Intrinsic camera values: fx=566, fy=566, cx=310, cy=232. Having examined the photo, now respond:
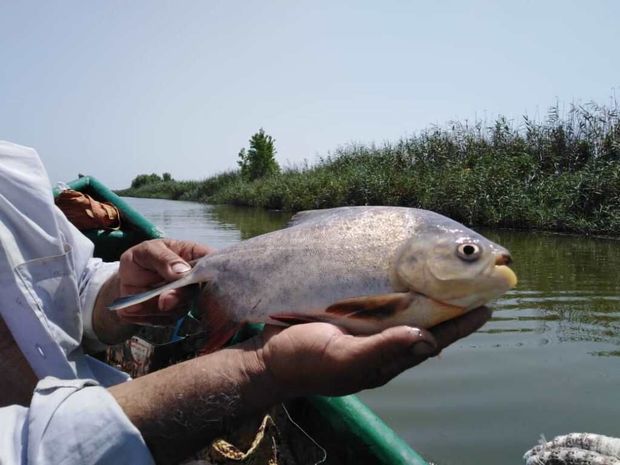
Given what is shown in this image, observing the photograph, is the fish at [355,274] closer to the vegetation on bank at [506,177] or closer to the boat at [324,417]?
the boat at [324,417]

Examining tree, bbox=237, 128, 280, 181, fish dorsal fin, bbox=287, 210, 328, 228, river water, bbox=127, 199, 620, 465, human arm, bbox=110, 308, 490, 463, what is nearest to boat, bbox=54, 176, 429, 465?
human arm, bbox=110, 308, 490, 463

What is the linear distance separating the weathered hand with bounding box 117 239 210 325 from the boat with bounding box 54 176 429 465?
66 centimetres

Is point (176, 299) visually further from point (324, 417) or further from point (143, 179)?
point (143, 179)

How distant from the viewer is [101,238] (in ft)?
15.0

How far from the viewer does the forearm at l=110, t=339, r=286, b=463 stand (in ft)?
5.13

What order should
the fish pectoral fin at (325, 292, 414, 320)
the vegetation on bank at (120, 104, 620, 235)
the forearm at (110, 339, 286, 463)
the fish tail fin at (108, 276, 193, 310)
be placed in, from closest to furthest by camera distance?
the forearm at (110, 339, 286, 463)
the fish pectoral fin at (325, 292, 414, 320)
the fish tail fin at (108, 276, 193, 310)
the vegetation on bank at (120, 104, 620, 235)

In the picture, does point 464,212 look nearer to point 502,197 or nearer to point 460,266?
point 502,197

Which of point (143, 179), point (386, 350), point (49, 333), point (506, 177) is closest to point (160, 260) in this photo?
point (49, 333)

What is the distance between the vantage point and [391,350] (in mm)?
1585

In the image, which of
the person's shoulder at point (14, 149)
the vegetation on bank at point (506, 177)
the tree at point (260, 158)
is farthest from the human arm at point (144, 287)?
the tree at point (260, 158)

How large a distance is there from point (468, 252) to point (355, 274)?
14.0 inches

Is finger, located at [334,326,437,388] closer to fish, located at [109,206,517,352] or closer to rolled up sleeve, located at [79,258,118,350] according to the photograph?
fish, located at [109,206,517,352]

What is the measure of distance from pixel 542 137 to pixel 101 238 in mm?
17527

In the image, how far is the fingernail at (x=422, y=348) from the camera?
1.62 metres
